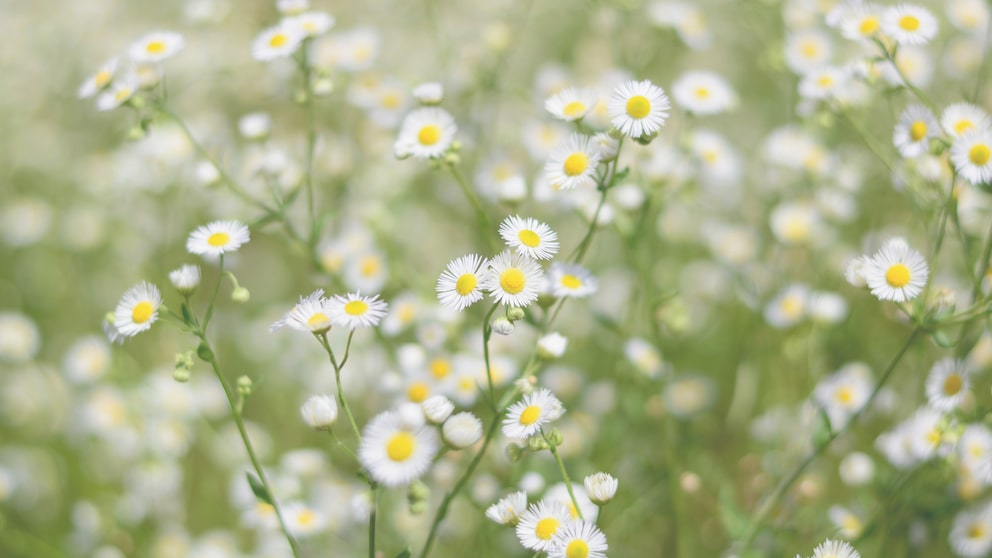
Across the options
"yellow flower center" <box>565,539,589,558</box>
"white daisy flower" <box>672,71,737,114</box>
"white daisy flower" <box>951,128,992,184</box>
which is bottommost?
"yellow flower center" <box>565,539,589,558</box>

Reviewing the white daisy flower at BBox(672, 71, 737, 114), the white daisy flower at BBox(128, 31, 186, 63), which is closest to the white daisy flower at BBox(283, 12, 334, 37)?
the white daisy flower at BBox(128, 31, 186, 63)

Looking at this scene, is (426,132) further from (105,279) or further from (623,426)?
(105,279)

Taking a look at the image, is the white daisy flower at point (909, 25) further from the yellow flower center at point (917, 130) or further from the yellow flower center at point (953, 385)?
the yellow flower center at point (953, 385)

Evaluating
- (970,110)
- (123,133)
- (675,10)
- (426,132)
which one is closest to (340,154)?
(426,132)

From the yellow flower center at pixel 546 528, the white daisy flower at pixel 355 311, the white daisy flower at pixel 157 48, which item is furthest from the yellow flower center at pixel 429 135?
the yellow flower center at pixel 546 528

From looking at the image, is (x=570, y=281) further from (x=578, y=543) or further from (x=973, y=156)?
(x=973, y=156)

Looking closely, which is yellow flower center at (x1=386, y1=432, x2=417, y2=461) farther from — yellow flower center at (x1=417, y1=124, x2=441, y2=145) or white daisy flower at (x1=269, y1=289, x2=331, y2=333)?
yellow flower center at (x1=417, y1=124, x2=441, y2=145)
